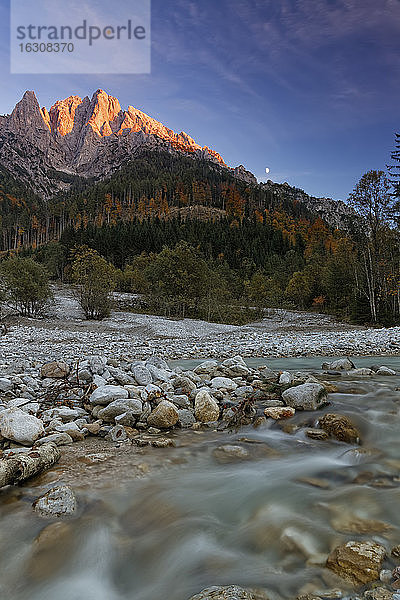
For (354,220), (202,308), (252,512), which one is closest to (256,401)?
(252,512)

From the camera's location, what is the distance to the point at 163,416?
16.2ft

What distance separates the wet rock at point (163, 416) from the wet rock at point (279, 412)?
1.39 metres

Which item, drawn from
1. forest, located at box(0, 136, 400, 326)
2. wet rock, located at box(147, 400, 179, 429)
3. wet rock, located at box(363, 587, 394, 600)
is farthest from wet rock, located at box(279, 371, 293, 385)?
forest, located at box(0, 136, 400, 326)

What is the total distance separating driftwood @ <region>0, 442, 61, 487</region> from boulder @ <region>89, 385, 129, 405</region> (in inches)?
60.2

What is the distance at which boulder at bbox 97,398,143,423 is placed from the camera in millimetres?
5004

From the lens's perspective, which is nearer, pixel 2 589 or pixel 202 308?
pixel 2 589

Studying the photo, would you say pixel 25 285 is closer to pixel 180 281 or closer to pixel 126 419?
pixel 180 281

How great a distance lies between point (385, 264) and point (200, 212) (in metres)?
94.4

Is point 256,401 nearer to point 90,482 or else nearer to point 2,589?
point 90,482

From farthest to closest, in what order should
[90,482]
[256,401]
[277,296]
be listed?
[277,296]
[256,401]
[90,482]

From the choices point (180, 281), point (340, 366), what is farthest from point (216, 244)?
point (340, 366)

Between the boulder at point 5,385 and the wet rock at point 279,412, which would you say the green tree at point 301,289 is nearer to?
the wet rock at point 279,412

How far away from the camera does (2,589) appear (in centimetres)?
225

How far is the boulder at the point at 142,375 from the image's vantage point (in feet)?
21.1
